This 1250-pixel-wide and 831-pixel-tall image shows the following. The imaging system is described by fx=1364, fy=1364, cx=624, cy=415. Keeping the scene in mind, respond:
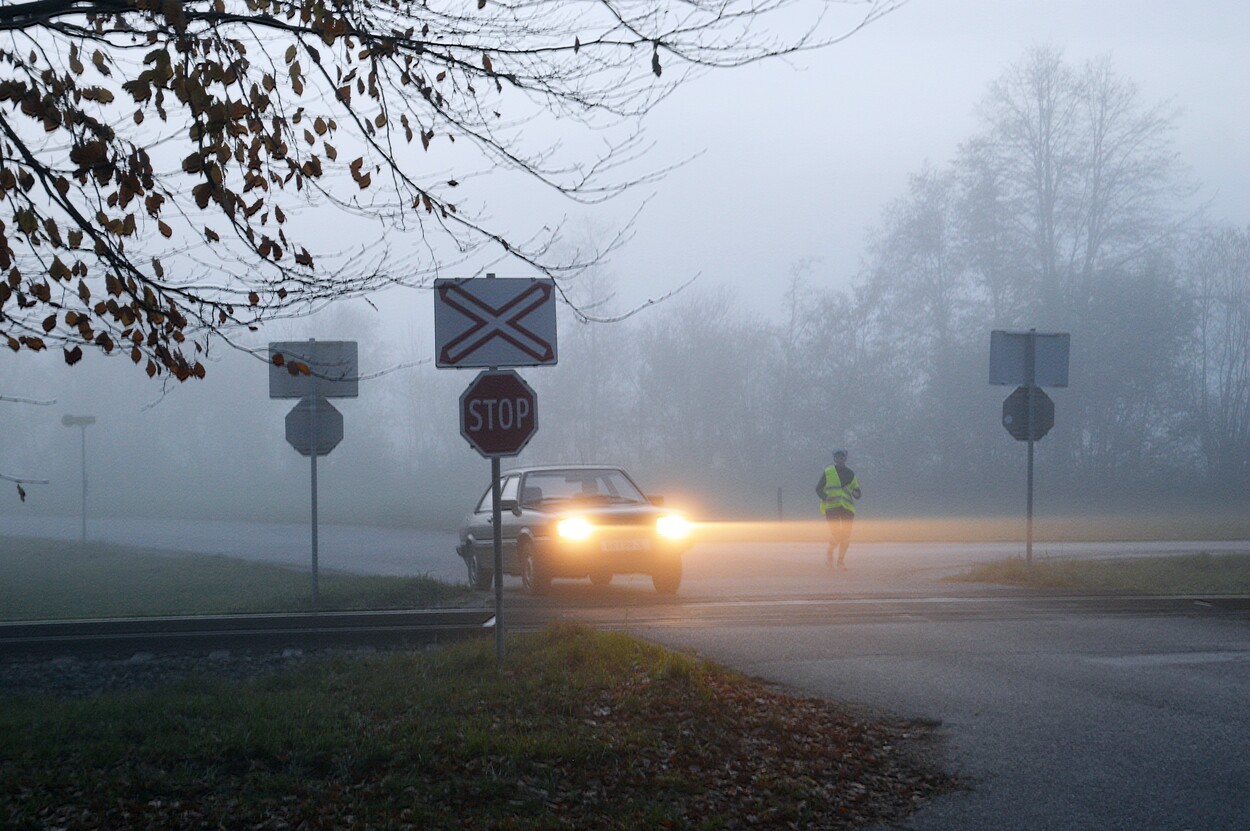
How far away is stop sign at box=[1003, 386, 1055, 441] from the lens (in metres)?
19.1

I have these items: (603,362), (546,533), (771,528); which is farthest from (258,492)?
(546,533)

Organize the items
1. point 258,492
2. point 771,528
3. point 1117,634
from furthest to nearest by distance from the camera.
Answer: point 258,492 < point 771,528 < point 1117,634

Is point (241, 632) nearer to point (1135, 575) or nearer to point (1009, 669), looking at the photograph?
point (1009, 669)

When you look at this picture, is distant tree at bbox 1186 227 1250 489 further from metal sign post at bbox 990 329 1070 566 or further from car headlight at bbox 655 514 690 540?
car headlight at bbox 655 514 690 540

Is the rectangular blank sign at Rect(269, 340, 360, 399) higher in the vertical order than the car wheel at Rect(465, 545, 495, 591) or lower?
higher

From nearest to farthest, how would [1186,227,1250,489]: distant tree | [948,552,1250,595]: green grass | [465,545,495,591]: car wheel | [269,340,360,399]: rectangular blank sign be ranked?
[269,340,360,399]: rectangular blank sign, [948,552,1250,595]: green grass, [465,545,495,591]: car wheel, [1186,227,1250,489]: distant tree

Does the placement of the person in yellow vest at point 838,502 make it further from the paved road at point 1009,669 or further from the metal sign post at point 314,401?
the metal sign post at point 314,401

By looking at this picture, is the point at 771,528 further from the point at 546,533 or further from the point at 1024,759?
the point at 1024,759

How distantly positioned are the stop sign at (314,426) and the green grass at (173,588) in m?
1.92

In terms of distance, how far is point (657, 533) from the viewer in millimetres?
16438

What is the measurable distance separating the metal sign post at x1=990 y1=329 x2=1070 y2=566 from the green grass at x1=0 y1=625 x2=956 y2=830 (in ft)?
36.4

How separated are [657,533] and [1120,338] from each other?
42403mm

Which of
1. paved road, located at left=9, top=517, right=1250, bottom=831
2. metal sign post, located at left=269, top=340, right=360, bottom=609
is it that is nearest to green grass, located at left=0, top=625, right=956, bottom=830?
paved road, located at left=9, top=517, right=1250, bottom=831

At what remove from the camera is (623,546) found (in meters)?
16.3
